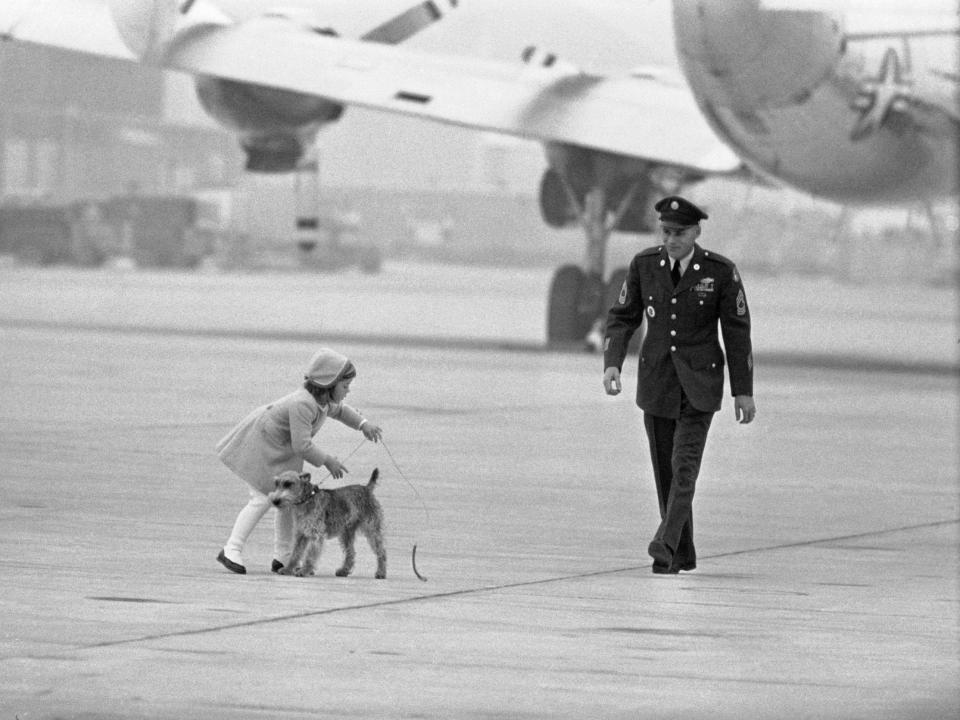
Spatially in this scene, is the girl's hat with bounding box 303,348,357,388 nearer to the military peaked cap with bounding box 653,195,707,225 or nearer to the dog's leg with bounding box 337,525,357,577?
the dog's leg with bounding box 337,525,357,577

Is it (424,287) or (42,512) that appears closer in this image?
(42,512)

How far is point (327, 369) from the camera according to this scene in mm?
9414

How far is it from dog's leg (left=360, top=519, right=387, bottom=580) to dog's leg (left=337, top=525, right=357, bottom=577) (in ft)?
0.17

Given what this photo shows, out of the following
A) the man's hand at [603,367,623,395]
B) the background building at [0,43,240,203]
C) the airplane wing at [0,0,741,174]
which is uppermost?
the airplane wing at [0,0,741,174]

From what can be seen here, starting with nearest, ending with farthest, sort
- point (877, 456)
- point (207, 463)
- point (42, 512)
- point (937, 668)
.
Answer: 1. point (937, 668)
2. point (42, 512)
3. point (207, 463)
4. point (877, 456)

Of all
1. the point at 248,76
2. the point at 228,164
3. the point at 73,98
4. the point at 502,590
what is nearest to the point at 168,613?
the point at 502,590

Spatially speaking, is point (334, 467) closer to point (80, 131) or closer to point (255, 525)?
point (255, 525)

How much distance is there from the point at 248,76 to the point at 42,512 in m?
20.5

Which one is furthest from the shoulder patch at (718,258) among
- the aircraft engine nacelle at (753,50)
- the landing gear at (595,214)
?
the landing gear at (595,214)

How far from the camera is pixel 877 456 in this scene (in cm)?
1961

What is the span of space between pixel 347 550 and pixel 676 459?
1371 millimetres

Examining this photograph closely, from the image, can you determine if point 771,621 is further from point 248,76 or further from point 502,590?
point 248,76

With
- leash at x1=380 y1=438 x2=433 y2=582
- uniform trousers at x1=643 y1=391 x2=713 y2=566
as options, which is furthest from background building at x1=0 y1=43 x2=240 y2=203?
uniform trousers at x1=643 y1=391 x2=713 y2=566

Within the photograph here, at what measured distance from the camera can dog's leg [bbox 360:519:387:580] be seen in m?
10.3
